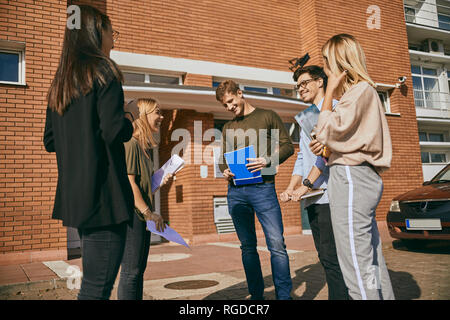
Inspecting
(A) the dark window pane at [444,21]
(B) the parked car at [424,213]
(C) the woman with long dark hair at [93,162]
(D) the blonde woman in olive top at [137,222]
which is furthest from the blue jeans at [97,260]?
(A) the dark window pane at [444,21]

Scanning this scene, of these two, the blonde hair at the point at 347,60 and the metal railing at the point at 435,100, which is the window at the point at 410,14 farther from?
the blonde hair at the point at 347,60

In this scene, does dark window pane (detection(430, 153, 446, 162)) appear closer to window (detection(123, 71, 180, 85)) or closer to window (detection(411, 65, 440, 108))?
window (detection(411, 65, 440, 108))

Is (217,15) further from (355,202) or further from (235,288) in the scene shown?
(355,202)

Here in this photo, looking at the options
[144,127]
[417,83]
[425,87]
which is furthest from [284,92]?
[425,87]

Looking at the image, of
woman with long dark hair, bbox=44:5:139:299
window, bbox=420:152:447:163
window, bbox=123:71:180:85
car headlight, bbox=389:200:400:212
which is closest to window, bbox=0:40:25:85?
window, bbox=123:71:180:85

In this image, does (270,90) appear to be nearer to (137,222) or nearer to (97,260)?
(137,222)

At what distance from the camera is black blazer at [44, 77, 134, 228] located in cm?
170

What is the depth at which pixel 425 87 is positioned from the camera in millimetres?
17047

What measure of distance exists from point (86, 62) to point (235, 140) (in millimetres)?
1868

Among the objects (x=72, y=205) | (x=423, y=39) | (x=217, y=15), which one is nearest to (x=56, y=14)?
(x=217, y=15)

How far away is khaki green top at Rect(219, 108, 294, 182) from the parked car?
3905 millimetres

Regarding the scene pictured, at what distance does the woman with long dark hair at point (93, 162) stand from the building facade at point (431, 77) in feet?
54.9

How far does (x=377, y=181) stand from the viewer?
1983 mm

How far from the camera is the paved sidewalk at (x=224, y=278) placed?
369 cm
